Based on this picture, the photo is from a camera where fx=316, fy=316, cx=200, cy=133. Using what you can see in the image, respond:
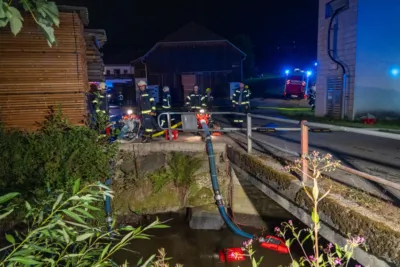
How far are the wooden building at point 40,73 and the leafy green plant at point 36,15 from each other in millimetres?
5530

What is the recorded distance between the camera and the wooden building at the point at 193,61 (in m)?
31.3

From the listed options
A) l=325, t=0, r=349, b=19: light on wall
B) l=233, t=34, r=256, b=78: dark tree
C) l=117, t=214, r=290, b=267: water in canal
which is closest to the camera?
l=117, t=214, r=290, b=267: water in canal

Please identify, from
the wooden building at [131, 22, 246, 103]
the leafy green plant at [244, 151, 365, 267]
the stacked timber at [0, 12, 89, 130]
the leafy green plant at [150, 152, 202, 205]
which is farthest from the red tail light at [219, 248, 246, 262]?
the wooden building at [131, 22, 246, 103]

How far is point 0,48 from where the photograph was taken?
6465 millimetres

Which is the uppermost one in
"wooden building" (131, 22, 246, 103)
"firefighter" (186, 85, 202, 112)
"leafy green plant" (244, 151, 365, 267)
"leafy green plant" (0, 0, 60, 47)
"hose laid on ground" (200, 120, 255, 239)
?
"wooden building" (131, 22, 246, 103)

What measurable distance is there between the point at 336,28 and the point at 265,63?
158ft

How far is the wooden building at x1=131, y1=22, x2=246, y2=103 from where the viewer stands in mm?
31344

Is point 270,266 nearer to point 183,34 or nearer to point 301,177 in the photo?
point 301,177

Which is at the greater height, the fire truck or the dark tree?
the dark tree

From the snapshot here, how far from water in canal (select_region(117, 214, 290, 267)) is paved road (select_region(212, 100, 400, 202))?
2230 millimetres

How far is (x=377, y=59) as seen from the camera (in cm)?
1230

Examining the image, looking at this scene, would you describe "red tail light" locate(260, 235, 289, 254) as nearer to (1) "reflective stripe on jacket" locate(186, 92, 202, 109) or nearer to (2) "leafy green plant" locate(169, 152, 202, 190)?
(2) "leafy green plant" locate(169, 152, 202, 190)

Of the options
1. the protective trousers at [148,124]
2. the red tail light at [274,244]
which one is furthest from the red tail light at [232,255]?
the protective trousers at [148,124]

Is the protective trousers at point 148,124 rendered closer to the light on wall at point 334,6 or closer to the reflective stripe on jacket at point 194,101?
the reflective stripe on jacket at point 194,101
